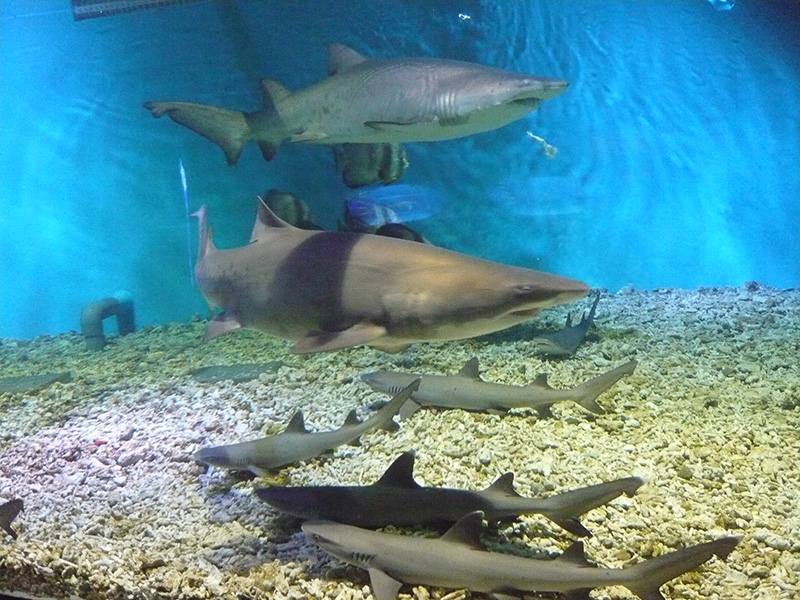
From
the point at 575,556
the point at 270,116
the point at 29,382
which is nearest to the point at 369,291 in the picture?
the point at 575,556

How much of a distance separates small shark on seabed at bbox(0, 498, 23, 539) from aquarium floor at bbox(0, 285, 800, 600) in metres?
0.06

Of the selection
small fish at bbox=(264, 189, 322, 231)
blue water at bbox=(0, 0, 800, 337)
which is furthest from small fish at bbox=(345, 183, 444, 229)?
blue water at bbox=(0, 0, 800, 337)

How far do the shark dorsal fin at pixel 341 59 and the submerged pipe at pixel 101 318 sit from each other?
695cm

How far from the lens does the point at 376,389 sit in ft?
14.3

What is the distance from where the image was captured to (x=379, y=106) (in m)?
2.70

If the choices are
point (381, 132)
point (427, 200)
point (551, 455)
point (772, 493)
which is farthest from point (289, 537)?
point (427, 200)

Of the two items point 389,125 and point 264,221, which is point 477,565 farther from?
point 389,125

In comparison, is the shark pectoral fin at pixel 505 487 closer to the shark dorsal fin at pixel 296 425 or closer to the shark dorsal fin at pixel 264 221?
the shark dorsal fin at pixel 296 425

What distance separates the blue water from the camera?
11.2 m

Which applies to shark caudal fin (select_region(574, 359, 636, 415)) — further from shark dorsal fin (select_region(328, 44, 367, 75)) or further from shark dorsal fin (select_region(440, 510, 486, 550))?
shark dorsal fin (select_region(328, 44, 367, 75))

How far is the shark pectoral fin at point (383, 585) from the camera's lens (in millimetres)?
2143

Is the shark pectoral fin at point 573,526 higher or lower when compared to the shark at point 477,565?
lower

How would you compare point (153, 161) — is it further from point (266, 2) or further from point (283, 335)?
point (283, 335)

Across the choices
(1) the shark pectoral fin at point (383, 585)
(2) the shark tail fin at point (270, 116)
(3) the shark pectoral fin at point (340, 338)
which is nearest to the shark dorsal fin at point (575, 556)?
(1) the shark pectoral fin at point (383, 585)
